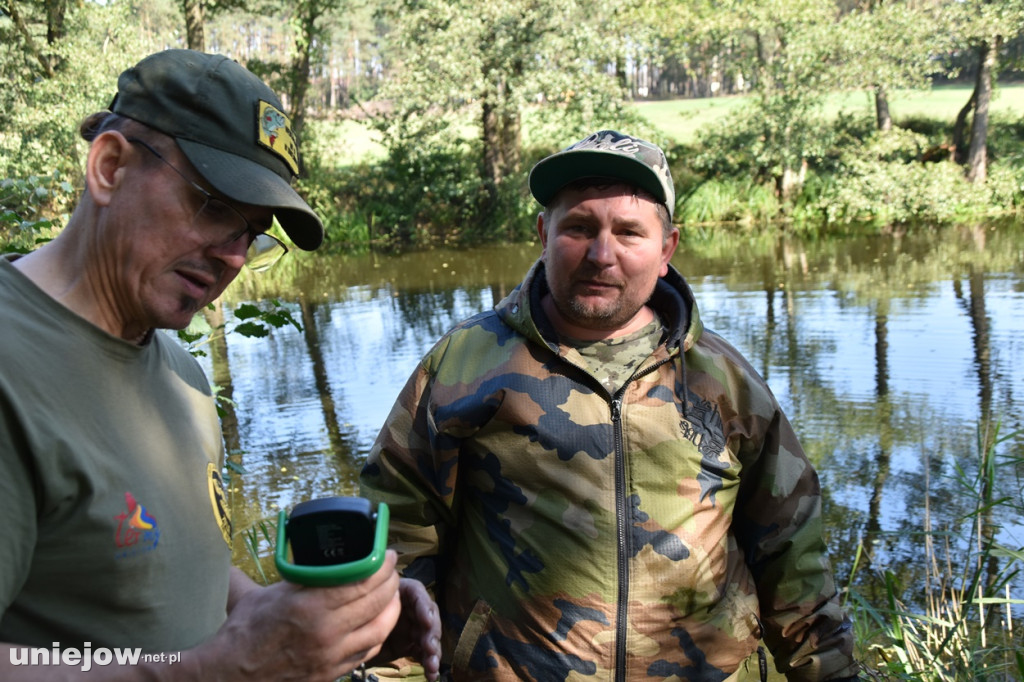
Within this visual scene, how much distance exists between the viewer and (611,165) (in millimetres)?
2572

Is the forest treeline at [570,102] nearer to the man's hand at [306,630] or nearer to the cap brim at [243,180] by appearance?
the cap brim at [243,180]

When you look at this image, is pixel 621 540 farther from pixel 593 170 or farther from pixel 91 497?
pixel 91 497

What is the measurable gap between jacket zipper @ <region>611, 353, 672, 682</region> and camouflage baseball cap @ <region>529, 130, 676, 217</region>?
0.63 m

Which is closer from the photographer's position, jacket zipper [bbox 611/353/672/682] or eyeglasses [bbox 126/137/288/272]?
eyeglasses [bbox 126/137/288/272]

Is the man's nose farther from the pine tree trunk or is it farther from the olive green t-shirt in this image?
the pine tree trunk

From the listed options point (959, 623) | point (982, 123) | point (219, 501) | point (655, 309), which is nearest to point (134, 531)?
point (219, 501)

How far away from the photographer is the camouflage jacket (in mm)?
2357

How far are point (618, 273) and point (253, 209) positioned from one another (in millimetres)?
1167

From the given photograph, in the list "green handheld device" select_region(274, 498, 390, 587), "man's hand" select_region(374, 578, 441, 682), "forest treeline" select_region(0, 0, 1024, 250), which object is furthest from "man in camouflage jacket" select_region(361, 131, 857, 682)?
"forest treeline" select_region(0, 0, 1024, 250)

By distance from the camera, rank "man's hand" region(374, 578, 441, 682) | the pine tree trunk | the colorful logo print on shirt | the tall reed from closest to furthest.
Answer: the colorful logo print on shirt, "man's hand" region(374, 578, 441, 682), the tall reed, the pine tree trunk

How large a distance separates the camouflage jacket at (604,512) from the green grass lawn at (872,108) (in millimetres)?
20628

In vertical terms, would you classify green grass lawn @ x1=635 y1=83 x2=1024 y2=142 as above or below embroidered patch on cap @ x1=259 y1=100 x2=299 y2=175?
above

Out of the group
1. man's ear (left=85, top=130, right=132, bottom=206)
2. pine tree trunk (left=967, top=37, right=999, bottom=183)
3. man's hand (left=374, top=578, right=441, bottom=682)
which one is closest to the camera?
man's ear (left=85, top=130, right=132, bottom=206)

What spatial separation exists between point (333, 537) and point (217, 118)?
32.9 inches
